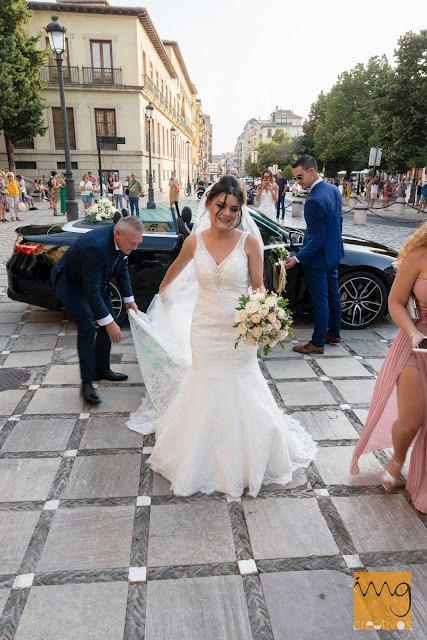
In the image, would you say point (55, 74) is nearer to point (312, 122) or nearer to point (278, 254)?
point (278, 254)

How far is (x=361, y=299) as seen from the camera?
20.4ft

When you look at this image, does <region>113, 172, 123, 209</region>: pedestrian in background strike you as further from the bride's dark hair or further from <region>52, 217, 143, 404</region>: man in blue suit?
the bride's dark hair

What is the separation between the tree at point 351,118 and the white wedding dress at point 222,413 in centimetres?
3878

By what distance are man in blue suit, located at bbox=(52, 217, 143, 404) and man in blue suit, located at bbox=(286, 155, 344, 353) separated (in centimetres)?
193

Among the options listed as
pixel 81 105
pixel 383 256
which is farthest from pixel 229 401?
pixel 81 105

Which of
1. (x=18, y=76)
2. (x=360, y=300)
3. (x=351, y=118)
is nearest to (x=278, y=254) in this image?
(x=360, y=300)

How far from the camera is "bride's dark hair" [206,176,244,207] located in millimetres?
2916

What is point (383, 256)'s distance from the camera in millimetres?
6152

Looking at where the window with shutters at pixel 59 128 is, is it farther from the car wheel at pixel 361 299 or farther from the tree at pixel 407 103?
the car wheel at pixel 361 299

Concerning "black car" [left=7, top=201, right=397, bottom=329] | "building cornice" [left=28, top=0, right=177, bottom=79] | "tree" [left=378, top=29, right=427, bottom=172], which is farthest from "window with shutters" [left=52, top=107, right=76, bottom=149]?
"black car" [left=7, top=201, right=397, bottom=329]

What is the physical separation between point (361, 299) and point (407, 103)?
18.7 metres

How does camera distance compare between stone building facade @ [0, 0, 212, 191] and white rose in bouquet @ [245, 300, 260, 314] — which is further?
stone building facade @ [0, 0, 212, 191]

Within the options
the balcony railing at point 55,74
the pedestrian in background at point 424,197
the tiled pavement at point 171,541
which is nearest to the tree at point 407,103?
the pedestrian in background at point 424,197

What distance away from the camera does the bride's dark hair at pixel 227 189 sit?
2916mm
